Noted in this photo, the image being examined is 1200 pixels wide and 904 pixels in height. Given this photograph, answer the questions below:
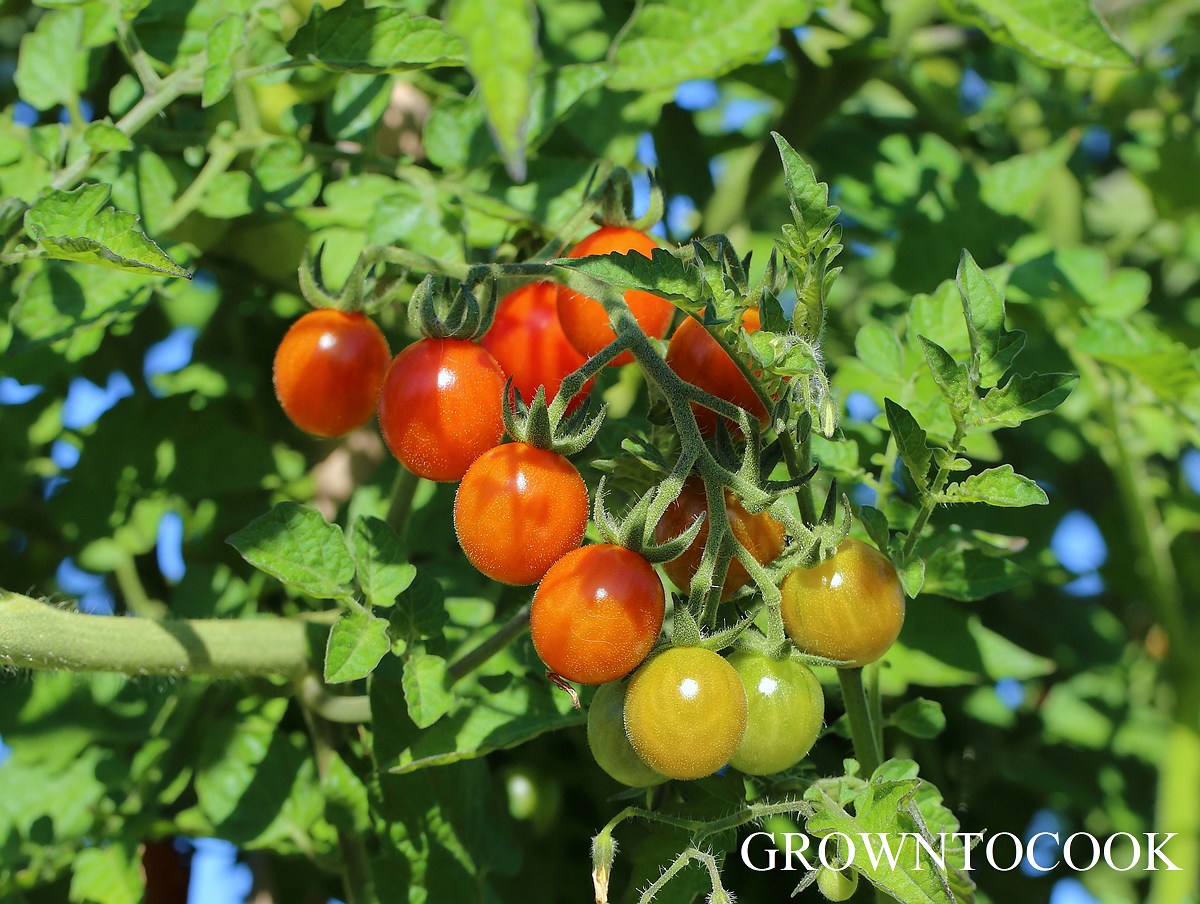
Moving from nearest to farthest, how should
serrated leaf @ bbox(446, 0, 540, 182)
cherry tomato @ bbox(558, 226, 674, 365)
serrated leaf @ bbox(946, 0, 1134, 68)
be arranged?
serrated leaf @ bbox(446, 0, 540, 182)
cherry tomato @ bbox(558, 226, 674, 365)
serrated leaf @ bbox(946, 0, 1134, 68)

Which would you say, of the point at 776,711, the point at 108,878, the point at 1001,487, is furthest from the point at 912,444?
the point at 108,878

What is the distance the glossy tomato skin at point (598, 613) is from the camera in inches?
25.1

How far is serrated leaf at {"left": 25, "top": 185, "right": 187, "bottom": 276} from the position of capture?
65cm

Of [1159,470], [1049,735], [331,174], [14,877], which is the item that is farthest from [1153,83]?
[14,877]

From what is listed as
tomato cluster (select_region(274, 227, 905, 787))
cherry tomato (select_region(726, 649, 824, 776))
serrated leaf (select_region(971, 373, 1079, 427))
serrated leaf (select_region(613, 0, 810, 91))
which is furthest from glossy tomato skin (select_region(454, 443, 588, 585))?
serrated leaf (select_region(613, 0, 810, 91))

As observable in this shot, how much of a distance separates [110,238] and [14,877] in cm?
58

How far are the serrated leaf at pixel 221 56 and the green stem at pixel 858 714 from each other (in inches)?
20.7

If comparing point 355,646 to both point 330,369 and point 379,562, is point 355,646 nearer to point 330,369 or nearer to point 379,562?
point 379,562

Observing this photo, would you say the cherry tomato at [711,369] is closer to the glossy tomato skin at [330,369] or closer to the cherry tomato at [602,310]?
the cherry tomato at [602,310]

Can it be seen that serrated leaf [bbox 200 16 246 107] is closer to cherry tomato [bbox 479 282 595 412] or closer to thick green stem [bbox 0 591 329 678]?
cherry tomato [bbox 479 282 595 412]

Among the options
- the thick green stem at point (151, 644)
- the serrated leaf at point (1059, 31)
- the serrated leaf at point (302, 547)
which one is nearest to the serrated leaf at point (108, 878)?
the thick green stem at point (151, 644)

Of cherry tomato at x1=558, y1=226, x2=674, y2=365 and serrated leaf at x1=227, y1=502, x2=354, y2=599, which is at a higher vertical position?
cherry tomato at x1=558, y1=226, x2=674, y2=365

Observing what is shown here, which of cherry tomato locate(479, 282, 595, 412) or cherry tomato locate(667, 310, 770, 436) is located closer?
cherry tomato locate(667, 310, 770, 436)

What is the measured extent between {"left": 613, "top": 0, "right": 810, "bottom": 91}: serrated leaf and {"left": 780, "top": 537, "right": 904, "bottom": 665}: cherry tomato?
425 millimetres
